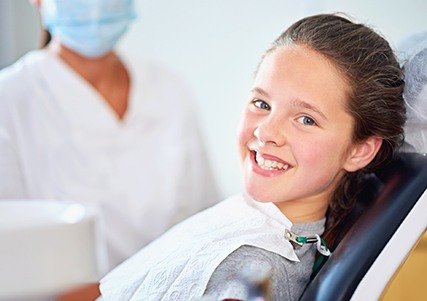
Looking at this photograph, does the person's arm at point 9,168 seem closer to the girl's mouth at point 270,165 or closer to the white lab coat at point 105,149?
the white lab coat at point 105,149

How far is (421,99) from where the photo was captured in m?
1.41

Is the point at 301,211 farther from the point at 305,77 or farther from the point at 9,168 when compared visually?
the point at 9,168

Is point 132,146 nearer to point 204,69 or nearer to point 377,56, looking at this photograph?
point 204,69

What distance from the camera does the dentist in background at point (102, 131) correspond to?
2277mm

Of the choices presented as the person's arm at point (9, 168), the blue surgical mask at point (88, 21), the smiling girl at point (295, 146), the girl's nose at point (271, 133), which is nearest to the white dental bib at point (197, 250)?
the smiling girl at point (295, 146)

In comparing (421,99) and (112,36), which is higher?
(421,99)

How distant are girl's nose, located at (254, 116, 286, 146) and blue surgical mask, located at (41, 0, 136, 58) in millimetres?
1134

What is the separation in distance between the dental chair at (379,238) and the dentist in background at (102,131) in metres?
1.01

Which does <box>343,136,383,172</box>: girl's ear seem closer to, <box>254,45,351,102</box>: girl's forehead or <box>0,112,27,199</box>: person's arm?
<box>254,45,351,102</box>: girl's forehead

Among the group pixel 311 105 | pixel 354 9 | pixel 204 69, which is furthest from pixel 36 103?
pixel 311 105

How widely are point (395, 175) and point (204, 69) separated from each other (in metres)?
1.51

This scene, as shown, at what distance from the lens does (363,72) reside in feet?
4.61

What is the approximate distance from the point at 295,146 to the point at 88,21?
1.18 m

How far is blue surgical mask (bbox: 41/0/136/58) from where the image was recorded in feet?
7.79
